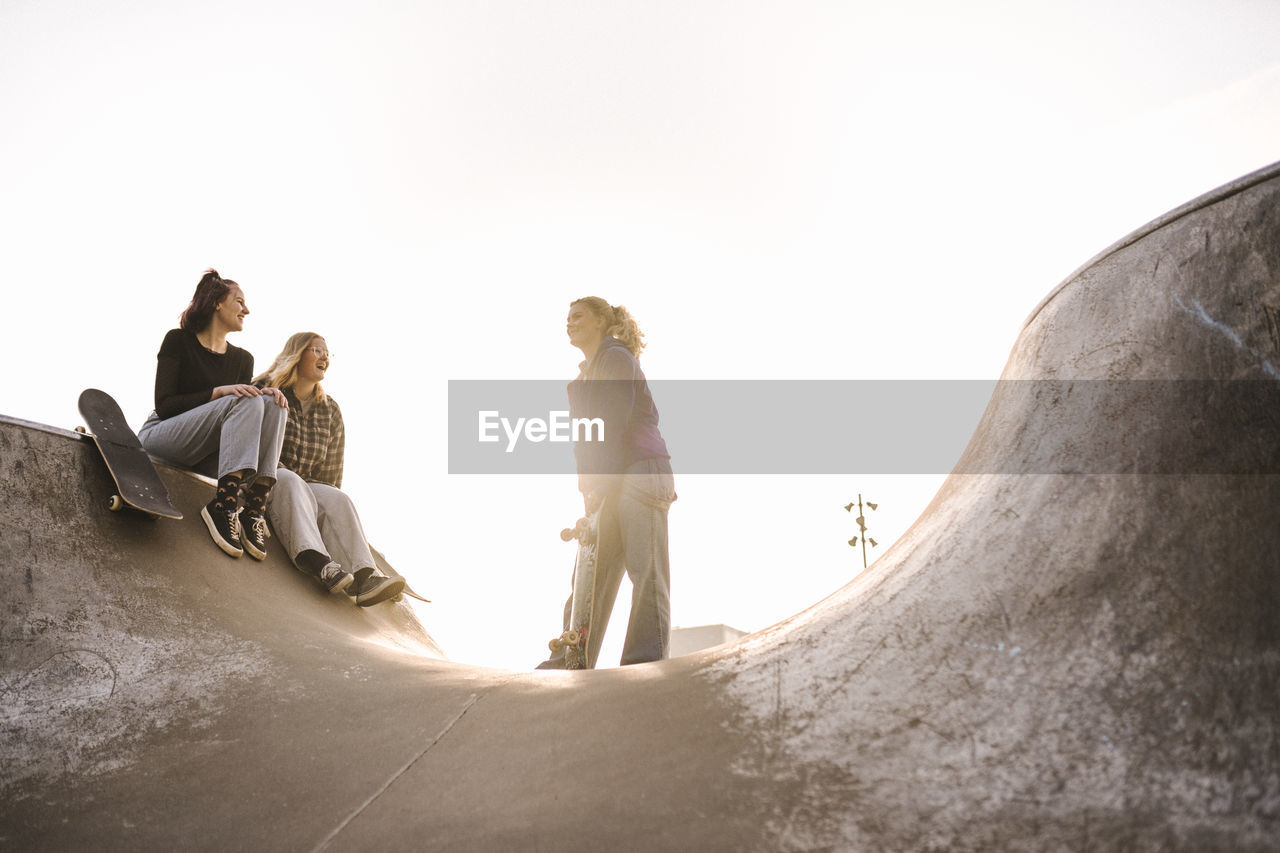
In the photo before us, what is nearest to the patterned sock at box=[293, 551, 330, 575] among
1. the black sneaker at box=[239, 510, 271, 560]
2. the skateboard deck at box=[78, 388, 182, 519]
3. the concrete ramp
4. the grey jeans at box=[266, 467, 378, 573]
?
the grey jeans at box=[266, 467, 378, 573]

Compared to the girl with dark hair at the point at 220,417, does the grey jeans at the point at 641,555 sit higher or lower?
lower

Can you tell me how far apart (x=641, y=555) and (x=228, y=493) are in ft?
8.19

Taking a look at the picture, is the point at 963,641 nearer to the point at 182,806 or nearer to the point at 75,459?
the point at 182,806

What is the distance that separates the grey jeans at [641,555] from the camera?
445cm

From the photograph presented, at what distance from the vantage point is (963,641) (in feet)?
8.18

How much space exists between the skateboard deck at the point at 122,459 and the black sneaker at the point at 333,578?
1003 millimetres

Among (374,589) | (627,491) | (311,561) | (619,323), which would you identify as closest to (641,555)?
(627,491)

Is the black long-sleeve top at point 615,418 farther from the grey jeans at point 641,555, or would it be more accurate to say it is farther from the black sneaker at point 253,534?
the black sneaker at point 253,534

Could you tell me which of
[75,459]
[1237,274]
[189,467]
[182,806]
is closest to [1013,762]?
[1237,274]

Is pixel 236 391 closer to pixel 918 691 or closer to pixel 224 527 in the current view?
pixel 224 527

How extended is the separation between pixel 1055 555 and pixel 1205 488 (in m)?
0.47

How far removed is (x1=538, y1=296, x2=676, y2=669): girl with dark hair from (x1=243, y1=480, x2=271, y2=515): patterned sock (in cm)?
193

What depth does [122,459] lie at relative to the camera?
174 inches

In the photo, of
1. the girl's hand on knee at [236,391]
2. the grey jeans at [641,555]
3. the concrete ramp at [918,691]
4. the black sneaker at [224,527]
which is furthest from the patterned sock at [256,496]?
the grey jeans at [641,555]
